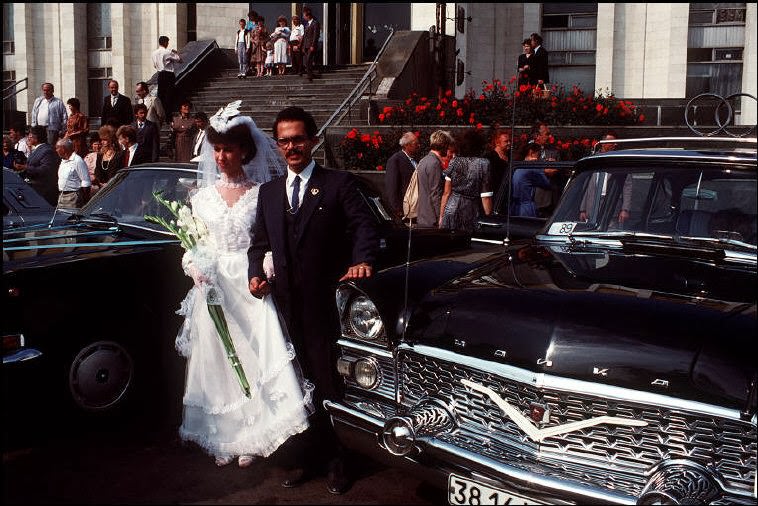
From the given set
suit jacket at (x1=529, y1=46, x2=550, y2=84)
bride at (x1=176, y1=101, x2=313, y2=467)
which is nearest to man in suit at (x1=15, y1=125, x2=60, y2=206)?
bride at (x1=176, y1=101, x2=313, y2=467)

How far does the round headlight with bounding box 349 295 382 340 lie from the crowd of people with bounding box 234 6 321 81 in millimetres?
13976

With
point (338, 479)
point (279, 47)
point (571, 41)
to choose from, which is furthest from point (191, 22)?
point (338, 479)

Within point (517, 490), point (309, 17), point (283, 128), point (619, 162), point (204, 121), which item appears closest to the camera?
point (517, 490)

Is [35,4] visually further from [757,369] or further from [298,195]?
[757,369]

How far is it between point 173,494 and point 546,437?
1.96 meters

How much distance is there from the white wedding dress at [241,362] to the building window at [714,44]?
17.4 m

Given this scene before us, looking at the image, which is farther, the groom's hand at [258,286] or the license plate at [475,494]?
the groom's hand at [258,286]

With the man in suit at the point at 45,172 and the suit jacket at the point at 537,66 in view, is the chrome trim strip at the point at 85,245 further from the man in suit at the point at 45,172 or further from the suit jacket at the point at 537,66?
the suit jacket at the point at 537,66

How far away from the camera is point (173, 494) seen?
12.7 feet

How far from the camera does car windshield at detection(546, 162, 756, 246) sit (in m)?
3.86

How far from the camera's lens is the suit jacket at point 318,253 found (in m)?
4.01

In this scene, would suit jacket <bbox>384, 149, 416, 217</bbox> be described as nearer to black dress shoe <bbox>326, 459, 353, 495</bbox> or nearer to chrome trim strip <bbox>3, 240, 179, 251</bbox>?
chrome trim strip <bbox>3, 240, 179, 251</bbox>

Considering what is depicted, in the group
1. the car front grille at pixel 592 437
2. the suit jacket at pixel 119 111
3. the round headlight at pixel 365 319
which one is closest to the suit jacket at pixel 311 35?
the suit jacket at pixel 119 111

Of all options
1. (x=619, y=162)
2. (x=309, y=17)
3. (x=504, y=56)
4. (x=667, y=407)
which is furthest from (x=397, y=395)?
(x=504, y=56)
